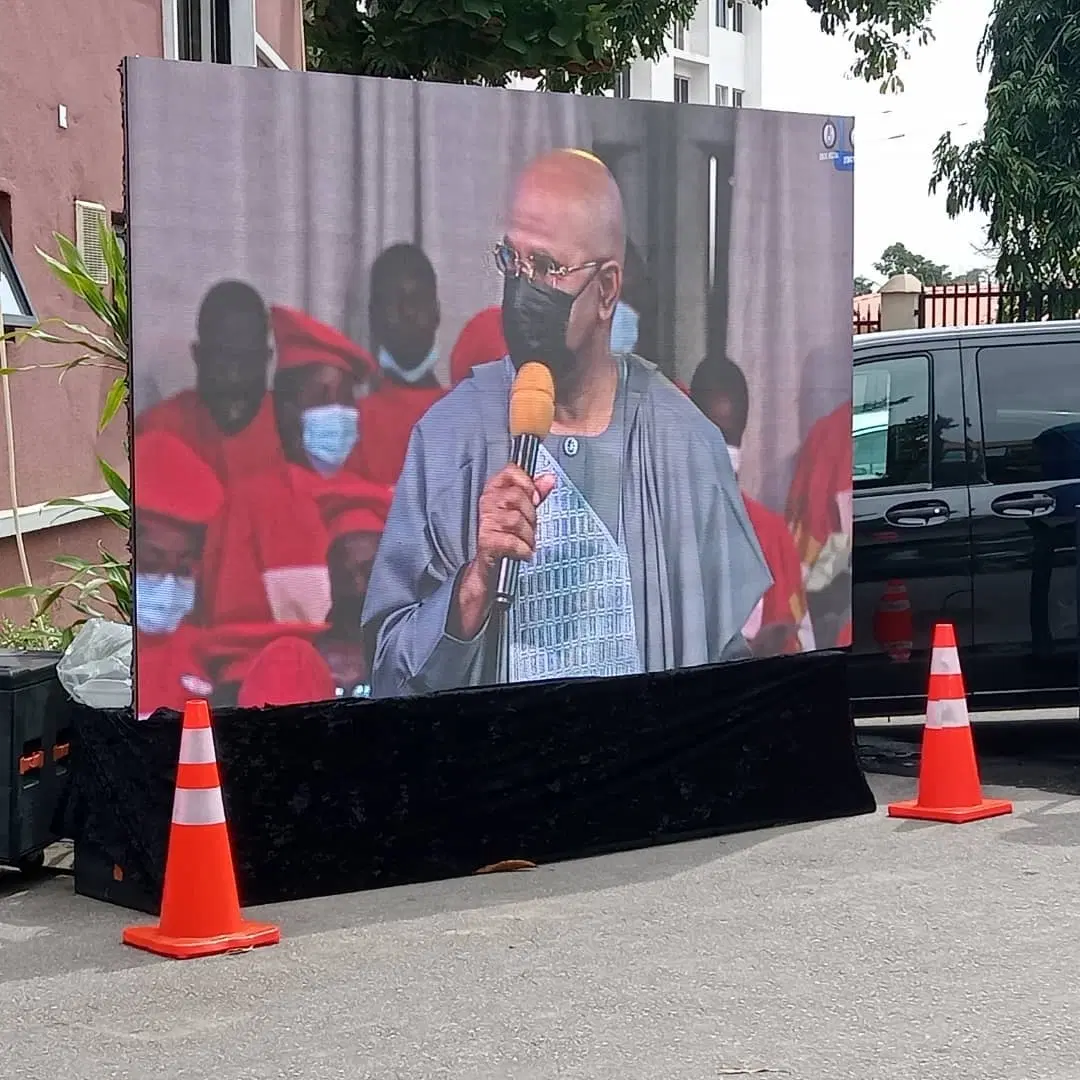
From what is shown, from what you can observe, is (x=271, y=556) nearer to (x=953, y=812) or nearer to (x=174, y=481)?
(x=174, y=481)

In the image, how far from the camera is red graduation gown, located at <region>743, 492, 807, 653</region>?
686cm

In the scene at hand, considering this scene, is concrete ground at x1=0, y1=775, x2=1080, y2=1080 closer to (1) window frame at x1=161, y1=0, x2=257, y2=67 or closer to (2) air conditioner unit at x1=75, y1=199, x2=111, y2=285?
(2) air conditioner unit at x1=75, y1=199, x2=111, y2=285

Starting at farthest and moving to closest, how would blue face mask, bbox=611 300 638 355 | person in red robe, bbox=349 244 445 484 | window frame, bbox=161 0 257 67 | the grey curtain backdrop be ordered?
window frame, bbox=161 0 257 67 < blue face mask, bbox=611 300 638 355 < person in red robe, bbox=349 244 445 484 < the grey curtain backdrop

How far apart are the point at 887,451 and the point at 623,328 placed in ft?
6.59

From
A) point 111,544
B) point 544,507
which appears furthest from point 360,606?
point 111,544

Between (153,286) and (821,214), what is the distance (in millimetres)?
2690

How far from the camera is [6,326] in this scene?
28.0 ft

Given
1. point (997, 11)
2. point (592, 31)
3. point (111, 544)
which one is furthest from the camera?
point (997, 11)

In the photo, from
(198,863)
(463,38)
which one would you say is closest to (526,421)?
(198,863)

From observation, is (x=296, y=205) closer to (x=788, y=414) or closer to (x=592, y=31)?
(x=788, y=414)

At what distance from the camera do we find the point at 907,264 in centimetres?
9362

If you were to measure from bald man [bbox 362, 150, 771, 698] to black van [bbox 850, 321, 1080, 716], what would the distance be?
128 cm

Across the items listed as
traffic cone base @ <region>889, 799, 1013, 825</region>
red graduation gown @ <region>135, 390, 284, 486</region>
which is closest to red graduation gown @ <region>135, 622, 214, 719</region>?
red graduation gown @ <region>135, 390, 284, 486</region>

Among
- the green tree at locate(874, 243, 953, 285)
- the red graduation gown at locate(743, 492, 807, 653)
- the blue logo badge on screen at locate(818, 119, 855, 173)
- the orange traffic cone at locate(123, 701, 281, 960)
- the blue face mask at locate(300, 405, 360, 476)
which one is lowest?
the orange traffic cone at locate(123, 701, 281, 960)
